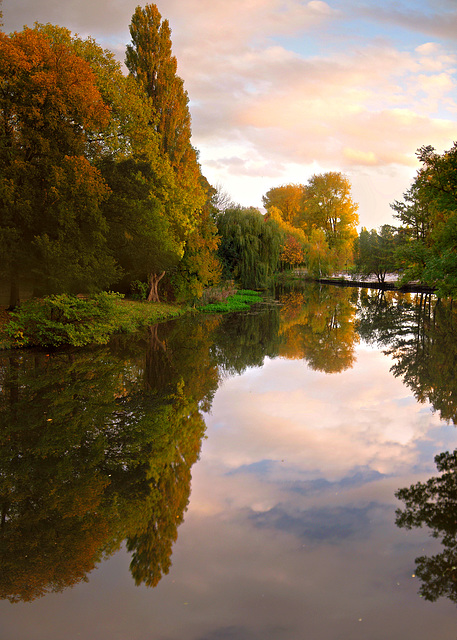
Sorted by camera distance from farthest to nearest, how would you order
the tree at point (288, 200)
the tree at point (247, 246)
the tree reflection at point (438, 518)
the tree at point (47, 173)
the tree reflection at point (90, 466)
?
1. the tree at point (288, 200)
2. the tree at point (247, 246)
3. the tree at point (47, 173)
4. the tree reflection at point (90, 466)
5. the tree reflection at point (438, 518)

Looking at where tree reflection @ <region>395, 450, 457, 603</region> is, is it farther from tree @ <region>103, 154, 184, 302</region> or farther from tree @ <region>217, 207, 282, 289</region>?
tree @ <region>217, 207, 282, 289</region>

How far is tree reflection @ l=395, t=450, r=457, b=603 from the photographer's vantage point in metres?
3.96

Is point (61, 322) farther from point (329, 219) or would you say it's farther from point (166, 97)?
point (329, 219)

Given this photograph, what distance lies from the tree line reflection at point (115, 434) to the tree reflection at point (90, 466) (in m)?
0.02

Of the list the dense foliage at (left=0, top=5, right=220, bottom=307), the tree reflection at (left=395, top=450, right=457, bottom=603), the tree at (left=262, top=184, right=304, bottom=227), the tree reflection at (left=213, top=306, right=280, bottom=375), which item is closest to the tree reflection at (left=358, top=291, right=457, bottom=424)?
the tree reflection at (left=395, top=450, right=457, bottom=603)

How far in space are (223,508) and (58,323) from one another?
430 inches

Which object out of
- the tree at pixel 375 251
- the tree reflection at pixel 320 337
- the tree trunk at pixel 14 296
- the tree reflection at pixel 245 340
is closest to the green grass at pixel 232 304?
the tree reflection at pixel 245 340

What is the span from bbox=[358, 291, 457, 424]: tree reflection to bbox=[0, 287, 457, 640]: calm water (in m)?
0.17

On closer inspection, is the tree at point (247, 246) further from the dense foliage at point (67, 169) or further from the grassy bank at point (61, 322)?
the grassy bank at point (61, 322)

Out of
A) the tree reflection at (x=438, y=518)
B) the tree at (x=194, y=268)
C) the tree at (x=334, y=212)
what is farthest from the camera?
the tree at (x=334, y=212)

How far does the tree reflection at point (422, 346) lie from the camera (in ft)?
33.7

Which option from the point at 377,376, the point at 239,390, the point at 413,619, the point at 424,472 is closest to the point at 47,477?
the point at 413,619

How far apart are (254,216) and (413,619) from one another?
37.1 meters

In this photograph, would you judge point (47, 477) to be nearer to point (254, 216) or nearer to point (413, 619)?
point (413, 619)
